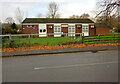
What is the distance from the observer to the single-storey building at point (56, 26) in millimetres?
31188

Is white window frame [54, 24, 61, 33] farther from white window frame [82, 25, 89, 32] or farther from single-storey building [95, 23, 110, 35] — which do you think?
single-storey building [95, 23, 110, 35]

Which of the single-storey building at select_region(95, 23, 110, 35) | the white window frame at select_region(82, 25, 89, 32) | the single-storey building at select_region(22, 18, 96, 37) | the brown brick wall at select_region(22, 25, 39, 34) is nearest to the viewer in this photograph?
the brown brick wall at select_region(22, 25, 39, 34)

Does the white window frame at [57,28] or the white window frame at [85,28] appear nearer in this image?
the white window frame at [57,28]

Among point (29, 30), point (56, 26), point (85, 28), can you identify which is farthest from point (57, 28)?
point (85, 28)

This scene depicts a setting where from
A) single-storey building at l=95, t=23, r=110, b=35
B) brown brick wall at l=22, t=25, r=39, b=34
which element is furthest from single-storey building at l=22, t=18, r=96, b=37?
single-storey building at l=95, t=23, r=110, b=35

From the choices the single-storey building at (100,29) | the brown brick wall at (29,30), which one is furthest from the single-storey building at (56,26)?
the single-storey building at (100,29)

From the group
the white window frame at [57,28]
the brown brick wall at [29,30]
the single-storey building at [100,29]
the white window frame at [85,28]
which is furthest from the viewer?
the single-storey building at [100,29]

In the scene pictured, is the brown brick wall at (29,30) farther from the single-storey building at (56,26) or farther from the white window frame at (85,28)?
the white window frame at (85,28)

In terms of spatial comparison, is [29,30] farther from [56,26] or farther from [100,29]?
[100,29]

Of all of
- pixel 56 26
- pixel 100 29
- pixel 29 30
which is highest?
pixel 56 26

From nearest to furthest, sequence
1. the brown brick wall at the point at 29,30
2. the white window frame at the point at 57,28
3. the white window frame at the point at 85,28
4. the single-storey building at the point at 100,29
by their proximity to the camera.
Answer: the brown brick wall at the point at 29,30 → the white window frame at the point at 57,28 → the white window frame at the point at 85,28 → the single-storey building at the point at 100,29

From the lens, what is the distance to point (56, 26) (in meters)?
32.7

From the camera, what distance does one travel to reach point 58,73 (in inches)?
197

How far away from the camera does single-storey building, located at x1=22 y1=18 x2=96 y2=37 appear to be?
31.2m
